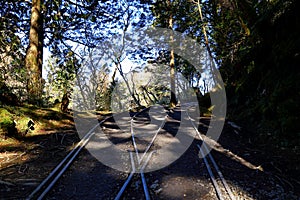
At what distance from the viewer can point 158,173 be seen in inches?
185

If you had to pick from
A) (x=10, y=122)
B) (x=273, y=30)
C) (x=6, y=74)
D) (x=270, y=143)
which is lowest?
(x=270, y=143)

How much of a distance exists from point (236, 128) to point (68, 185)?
625 centimetres

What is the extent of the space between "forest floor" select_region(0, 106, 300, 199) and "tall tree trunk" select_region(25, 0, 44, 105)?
3.64m

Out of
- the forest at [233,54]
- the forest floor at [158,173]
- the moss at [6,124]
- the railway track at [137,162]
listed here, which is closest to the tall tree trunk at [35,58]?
the forest at [233,54]

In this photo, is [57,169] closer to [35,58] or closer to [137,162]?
[137,162]

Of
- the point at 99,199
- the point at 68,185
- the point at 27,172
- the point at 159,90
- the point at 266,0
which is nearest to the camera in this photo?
the point at 99,199

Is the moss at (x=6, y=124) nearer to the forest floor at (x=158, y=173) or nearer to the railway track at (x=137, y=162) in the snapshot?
the forest floor at (x=158, y=173)

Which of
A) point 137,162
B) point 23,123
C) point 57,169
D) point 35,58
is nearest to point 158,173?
point 137,162

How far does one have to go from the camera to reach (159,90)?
42719 millimetres

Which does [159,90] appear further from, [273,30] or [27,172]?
[27,172]

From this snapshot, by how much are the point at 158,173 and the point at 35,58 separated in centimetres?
900

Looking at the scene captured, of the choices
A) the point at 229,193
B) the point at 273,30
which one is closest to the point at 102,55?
the point at 273,30

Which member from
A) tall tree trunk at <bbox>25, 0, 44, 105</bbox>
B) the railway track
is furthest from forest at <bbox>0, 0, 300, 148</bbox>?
the railway track

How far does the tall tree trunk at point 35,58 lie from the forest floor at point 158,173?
3642 millimetres
